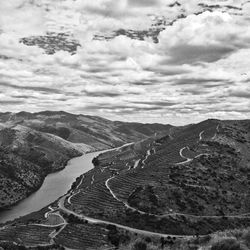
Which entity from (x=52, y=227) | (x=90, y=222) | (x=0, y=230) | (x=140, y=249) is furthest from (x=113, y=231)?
(x=140, y=249)

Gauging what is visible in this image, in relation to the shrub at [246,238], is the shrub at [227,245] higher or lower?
higher

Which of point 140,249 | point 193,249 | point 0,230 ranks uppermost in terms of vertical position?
point 193,249

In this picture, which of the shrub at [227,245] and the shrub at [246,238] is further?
the shrub at [246,238]

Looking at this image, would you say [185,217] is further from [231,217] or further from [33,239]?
[33,239]

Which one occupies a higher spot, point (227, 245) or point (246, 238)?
point (227, 245)

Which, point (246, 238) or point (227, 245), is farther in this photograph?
point (246, 238)

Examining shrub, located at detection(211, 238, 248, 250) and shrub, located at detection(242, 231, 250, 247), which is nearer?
shrub, located at detection(211, 238, 248, 250)

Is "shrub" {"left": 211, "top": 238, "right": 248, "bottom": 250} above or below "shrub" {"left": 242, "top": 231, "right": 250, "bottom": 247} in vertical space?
above

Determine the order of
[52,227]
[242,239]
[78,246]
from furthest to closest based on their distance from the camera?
[52,227]
[78,246]
[242,239]
